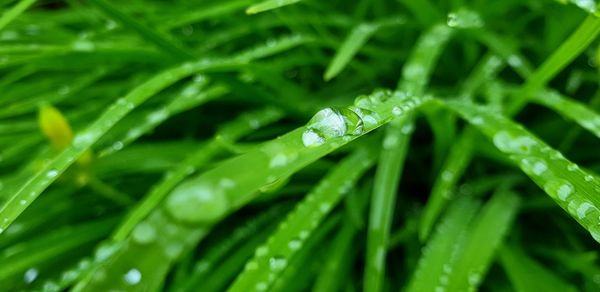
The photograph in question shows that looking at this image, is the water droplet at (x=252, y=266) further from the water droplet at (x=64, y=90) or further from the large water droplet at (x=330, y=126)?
the water droplet at (x=64, y=90)

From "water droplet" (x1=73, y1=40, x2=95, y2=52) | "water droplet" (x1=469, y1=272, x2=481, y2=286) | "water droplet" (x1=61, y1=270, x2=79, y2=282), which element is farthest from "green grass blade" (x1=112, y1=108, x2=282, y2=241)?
"water droplet" (x1=469, y1=272, x2=481, y2=286)

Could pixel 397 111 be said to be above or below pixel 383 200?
above

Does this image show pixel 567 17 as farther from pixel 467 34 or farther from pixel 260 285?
→ pixel 260 285

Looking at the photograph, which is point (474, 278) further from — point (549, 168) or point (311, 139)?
point (311, 139)

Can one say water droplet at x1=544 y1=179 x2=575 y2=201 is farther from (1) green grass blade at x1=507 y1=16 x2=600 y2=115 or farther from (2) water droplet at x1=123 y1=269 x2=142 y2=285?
(2) water droplet at x1=123 y1=269 x2=142 y2=285

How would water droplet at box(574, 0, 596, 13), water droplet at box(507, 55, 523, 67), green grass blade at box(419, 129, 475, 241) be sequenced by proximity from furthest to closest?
water droplet at box(507, 55, 523, 67), green grass blade at box(419, 129, 475, 241), water droplet at box(574, 0, 596, 13)

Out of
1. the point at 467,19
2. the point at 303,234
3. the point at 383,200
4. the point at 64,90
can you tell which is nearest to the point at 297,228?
the point at 303,234
